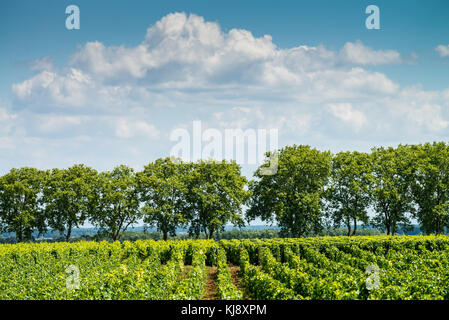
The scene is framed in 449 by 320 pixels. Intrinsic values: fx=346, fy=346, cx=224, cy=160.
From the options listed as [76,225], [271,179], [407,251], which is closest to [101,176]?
[76,225]

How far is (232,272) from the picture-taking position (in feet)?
91.3

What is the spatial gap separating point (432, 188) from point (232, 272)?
36371 millimetres

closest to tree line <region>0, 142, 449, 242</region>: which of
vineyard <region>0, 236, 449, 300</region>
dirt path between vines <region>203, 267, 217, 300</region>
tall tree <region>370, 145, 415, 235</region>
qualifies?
tall tree <region>370, 145, 415, 235</region>

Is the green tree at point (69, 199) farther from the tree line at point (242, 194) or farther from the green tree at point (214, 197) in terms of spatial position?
the green tree at point (214, 197)

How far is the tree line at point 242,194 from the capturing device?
49.6 m

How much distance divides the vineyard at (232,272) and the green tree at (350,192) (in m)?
16.7

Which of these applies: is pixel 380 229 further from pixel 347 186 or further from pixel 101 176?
pixel 101 176

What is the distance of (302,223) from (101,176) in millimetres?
31296

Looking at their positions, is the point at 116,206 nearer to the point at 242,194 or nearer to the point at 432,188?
the point at 242,194

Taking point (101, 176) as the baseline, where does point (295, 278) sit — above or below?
below

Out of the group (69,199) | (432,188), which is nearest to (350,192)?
(432,188)

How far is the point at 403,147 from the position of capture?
55062 mm

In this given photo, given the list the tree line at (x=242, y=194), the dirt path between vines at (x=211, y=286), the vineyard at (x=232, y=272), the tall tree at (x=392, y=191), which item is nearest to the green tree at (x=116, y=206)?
the tree line at (x=242, y=194)

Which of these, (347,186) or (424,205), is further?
(347,186)
